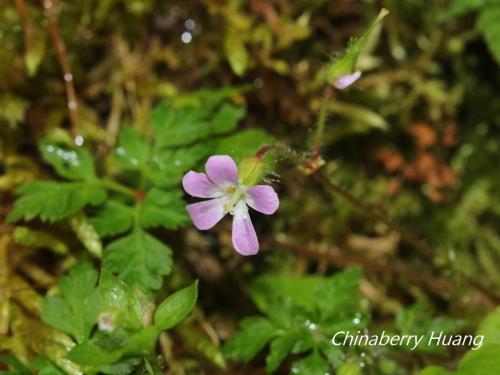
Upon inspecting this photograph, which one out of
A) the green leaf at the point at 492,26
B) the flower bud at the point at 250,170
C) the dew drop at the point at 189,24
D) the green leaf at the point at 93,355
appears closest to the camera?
the green leaf at the point at 93,355

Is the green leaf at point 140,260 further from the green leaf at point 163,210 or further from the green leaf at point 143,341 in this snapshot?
the green leaf at point 143,341

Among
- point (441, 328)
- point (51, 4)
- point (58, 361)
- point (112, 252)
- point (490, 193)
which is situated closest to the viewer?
point (58, 361)

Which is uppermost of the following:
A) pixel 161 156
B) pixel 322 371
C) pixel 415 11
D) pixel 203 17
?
pixel 415 11

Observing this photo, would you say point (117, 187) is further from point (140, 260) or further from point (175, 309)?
point (175, 309)

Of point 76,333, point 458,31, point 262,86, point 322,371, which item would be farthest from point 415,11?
point 76,333

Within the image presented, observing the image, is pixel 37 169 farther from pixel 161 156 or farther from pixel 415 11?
pixel 415 11

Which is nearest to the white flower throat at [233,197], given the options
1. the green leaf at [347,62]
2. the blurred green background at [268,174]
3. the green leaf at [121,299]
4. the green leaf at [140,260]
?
the blurred green background at [268,174]
